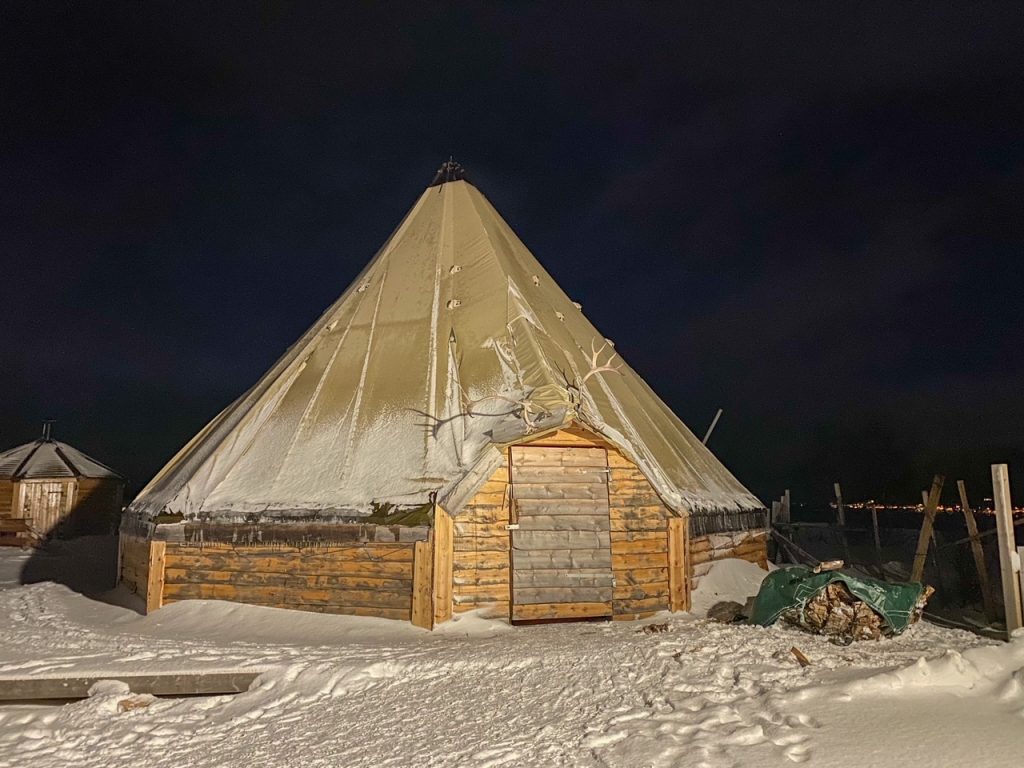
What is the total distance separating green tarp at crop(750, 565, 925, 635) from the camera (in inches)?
301

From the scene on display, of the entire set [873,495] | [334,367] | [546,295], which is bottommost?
[873,495]

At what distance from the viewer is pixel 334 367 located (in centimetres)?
1345

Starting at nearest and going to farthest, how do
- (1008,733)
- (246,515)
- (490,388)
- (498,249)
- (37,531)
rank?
(1008,733), (246,515), (490,388), (498,249), (37,531)

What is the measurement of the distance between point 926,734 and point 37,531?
95.6ft

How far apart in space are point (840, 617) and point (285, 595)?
24.3ft

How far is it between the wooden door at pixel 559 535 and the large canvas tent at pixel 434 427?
0.12 feet

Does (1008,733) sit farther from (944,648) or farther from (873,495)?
(873,495)

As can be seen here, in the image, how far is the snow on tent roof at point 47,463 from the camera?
25875 mm

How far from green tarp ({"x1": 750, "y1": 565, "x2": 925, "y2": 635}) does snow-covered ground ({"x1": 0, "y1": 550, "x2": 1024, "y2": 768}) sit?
0.30 metres

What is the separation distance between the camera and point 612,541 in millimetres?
10641

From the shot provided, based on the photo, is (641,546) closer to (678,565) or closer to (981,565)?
(678,565)

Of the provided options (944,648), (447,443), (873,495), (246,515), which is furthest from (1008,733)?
(873,495)

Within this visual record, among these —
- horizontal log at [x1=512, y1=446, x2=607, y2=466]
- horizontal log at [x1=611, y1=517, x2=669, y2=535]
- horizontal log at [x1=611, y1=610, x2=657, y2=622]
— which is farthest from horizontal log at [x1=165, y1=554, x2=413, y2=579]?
horizontal log at [x1=611, y1=517, x2=669, y2=535]

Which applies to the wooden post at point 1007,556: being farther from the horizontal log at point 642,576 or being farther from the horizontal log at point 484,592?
the horizontal log at point 484,592
